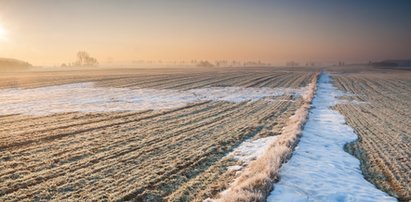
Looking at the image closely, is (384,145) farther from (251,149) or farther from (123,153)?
(123,153)

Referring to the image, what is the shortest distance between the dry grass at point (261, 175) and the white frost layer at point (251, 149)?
33 cm

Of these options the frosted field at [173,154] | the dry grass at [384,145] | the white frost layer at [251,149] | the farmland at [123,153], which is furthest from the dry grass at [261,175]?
the dry grass at [384,145]

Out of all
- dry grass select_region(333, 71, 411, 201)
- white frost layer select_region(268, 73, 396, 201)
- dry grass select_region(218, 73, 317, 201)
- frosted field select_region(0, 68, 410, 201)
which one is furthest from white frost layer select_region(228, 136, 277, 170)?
dry grass select_region(333, 71, 411, 201)

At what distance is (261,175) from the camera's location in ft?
31.9

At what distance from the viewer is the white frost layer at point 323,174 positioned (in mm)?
9070

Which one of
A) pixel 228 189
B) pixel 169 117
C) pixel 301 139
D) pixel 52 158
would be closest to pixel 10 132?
pixel 52 158

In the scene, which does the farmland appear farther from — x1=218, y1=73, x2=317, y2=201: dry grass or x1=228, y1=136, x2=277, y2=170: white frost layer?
x1=218, y1=73, x2=317, y2=201: dry grass

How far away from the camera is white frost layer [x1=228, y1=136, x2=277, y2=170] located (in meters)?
12.3

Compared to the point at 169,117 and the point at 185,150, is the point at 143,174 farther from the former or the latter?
the point at 169,117

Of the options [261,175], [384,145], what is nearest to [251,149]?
[261,175]

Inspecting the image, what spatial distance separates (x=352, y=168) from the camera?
1151cm

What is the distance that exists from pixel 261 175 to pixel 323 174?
2254 mm

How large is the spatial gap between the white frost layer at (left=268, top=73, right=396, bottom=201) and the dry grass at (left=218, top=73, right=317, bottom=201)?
0.24 metres

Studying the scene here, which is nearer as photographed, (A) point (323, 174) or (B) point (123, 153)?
(A) point (323, 174)
